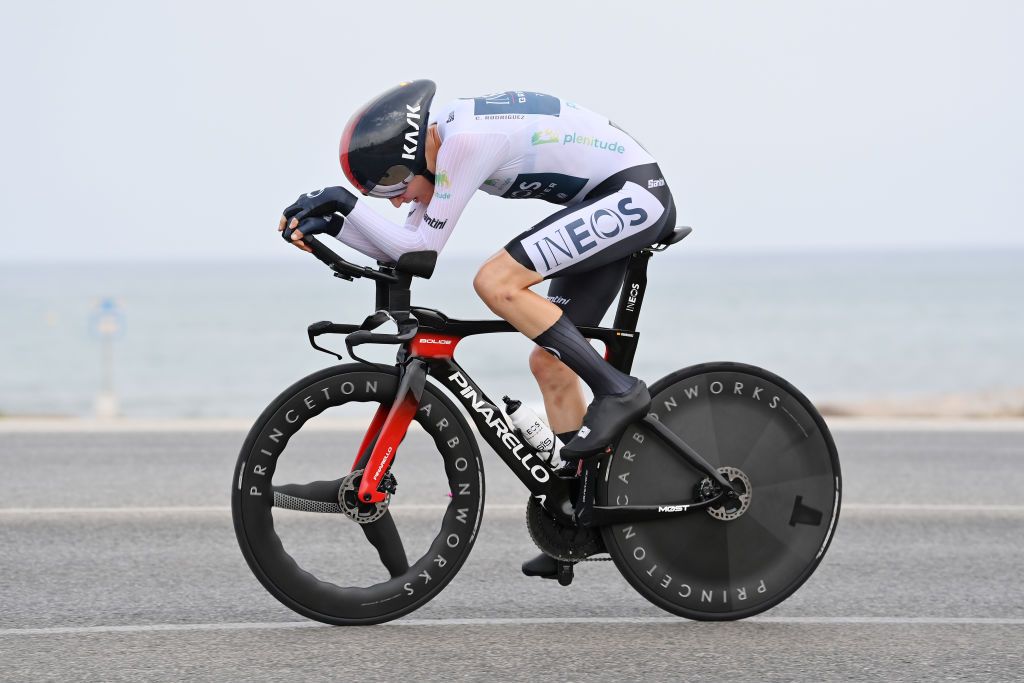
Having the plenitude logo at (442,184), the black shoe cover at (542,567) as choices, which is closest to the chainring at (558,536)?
the black shoe cover at (542,567)

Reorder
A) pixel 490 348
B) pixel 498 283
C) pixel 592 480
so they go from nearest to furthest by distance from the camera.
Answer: pixel 498 283 < pixel 592 480 < pixel 490 348

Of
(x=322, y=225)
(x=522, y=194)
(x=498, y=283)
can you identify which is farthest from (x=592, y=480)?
(x=322, y=225)

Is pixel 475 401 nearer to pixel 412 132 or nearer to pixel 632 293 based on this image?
pixel 632 293

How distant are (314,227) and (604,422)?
1.11 meters

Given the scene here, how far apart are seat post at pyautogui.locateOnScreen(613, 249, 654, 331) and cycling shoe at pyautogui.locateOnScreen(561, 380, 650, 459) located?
231 millimetres

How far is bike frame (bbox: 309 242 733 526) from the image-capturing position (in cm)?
410

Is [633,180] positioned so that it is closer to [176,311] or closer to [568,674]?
[568,674]

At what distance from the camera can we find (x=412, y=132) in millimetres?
4000

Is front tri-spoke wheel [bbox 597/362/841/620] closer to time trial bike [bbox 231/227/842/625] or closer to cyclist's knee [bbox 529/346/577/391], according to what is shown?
time trial bike [bbox 231/227/842/625]

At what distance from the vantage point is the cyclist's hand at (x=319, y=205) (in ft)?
12.5

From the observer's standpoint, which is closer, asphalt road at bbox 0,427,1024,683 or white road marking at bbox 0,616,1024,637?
asphalt road at bbox 0,427,1024,683

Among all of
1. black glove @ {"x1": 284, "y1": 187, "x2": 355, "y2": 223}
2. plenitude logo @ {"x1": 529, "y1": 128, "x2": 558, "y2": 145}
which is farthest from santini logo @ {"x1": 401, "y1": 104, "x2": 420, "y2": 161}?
plenitude logo @ {"x1": 529, "y1": 128, "x2": 558, "y2": 145}

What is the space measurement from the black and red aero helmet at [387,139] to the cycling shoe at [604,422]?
966mm

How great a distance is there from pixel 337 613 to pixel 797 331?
204ft
